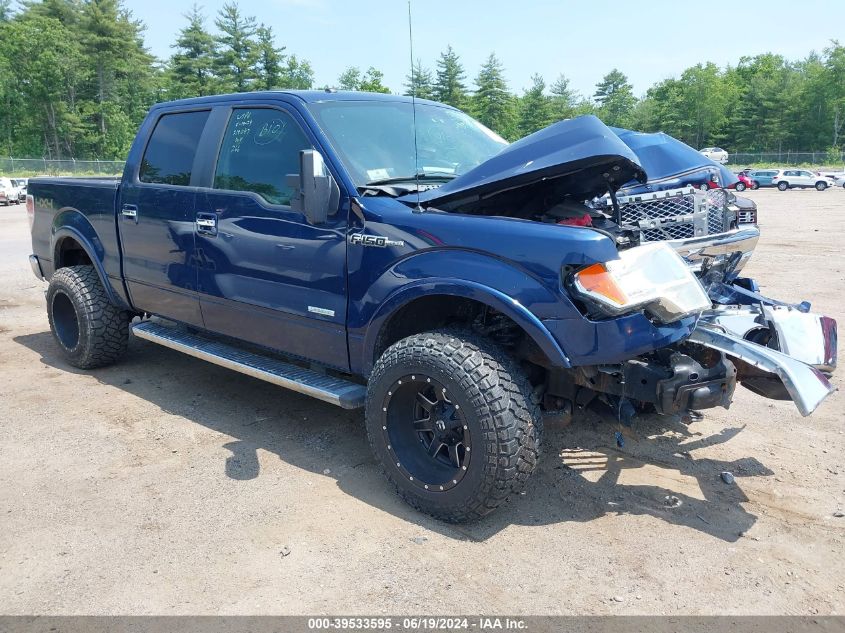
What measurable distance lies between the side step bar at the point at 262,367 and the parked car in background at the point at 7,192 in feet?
102

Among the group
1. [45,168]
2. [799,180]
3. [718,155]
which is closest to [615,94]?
[799,180]

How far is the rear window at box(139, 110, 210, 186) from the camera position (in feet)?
15.1

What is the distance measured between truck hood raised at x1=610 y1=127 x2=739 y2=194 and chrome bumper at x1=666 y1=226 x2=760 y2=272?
1.38ft

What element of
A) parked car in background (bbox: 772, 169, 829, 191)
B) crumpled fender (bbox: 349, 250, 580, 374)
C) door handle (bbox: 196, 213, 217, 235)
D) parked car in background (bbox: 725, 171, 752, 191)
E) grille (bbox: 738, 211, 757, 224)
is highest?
parked car in background (bbox: 725, 171, 752, 191)

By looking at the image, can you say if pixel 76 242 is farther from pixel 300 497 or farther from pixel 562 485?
pixel 562 485

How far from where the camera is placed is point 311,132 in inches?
150

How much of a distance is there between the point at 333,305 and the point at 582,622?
1985mm

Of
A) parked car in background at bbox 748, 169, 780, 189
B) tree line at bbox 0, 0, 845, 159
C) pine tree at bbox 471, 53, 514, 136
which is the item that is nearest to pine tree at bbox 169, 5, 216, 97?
tree line at bbox 0, 0, 845, 159

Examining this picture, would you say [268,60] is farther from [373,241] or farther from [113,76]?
[373,241]

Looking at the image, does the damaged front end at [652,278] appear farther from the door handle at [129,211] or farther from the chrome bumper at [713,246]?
the door handle at [129,211]

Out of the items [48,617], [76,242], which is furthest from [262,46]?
[48,617]

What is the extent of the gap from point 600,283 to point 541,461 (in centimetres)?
148

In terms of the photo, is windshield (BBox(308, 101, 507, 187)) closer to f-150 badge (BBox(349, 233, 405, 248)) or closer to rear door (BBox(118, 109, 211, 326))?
f-150 badge (BBox(349, 233, 405, 248))

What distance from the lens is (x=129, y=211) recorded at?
4.96 m
